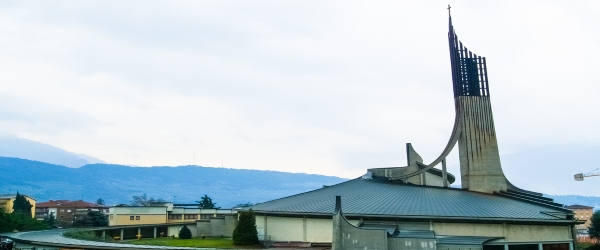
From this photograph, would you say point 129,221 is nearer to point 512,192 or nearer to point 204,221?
point 204,221

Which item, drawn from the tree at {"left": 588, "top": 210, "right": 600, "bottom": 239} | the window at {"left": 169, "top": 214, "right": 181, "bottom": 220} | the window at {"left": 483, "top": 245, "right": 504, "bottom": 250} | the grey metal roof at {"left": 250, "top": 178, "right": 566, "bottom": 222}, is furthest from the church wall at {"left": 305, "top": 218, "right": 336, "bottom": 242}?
the tree at {"left": 588, "top": 210, "right": 600, "bottom": 239}

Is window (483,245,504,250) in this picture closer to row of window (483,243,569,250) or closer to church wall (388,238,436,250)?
row of window (483,243,569,250)

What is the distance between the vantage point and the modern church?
27.6 meters

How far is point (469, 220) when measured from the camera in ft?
98.0

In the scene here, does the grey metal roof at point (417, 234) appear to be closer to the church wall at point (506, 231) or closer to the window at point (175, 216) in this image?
the church wall at point (506, 231)

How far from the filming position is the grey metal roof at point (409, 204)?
100 ft

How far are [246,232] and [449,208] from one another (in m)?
13.5

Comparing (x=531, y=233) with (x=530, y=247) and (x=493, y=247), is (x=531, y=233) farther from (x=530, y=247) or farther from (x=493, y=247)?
(x=493, y=247)

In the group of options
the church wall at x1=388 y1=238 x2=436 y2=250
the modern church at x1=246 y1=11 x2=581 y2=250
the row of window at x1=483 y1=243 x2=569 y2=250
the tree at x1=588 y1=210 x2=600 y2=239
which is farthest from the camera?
the tree at x1=588 y1=210 x2=600 y2=239

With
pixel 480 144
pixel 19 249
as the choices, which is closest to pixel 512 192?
pixel 480 144

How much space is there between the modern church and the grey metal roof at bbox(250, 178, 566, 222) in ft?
0.20

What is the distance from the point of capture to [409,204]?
33375mm

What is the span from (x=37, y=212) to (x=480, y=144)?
108m

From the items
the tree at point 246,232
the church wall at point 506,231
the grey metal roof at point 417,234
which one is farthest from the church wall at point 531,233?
the tree at point 246,232
